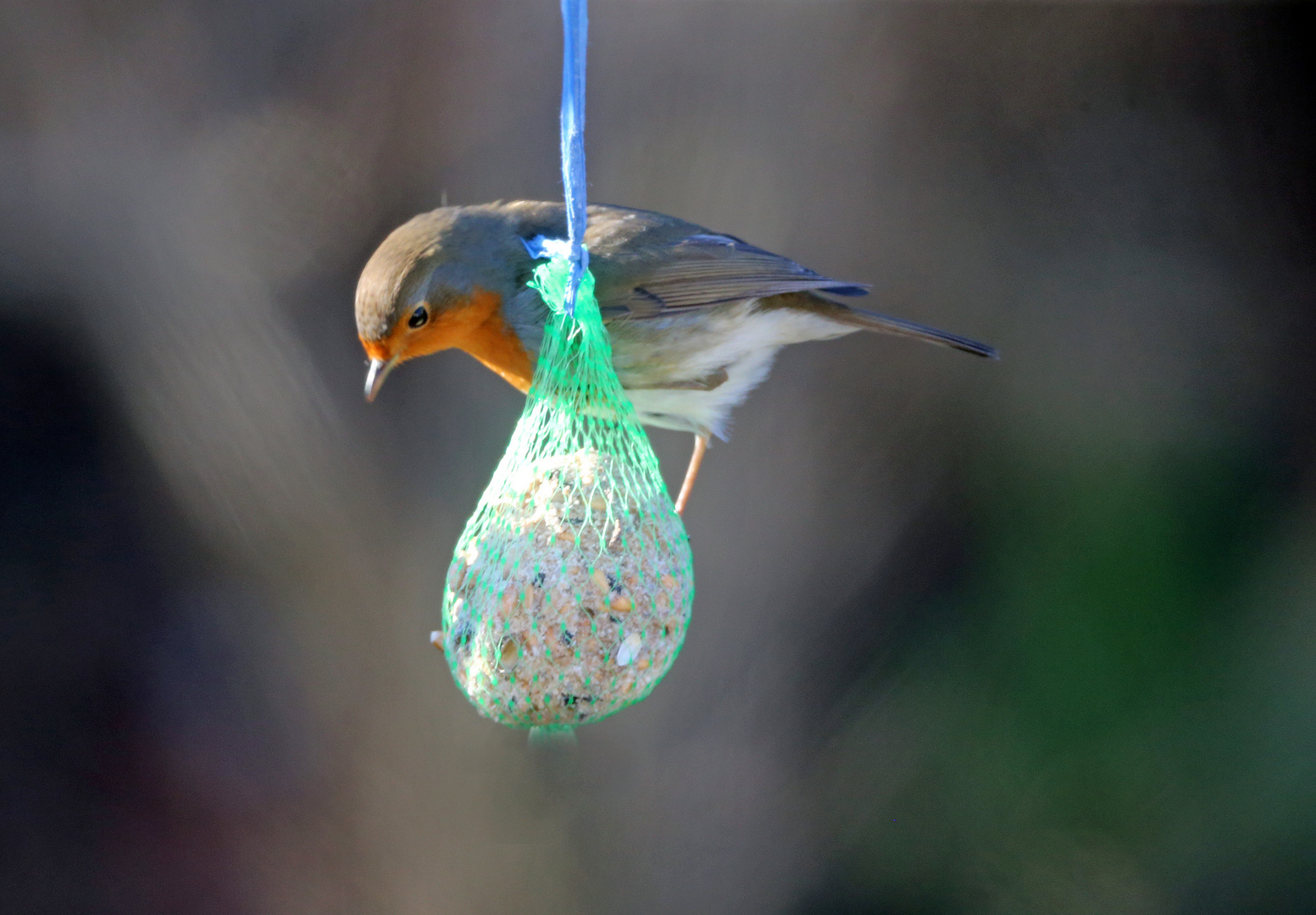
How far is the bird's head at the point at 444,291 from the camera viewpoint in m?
2.21

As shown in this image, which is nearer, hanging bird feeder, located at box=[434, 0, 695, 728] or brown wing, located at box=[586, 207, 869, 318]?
hanging bird feeder, located at box=[434, 0, 695, 728]

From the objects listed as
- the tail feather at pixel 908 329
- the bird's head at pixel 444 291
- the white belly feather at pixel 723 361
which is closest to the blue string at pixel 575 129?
the bird's head at pixel 444 291

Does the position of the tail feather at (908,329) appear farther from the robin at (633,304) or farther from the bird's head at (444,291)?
the bird's head at (444,291)

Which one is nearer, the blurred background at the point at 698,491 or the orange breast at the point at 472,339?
the orange breast at the point at 472,339

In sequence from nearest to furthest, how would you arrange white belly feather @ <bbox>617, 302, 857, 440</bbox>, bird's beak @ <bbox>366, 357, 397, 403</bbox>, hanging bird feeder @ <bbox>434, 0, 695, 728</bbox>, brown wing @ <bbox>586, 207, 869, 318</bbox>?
hanging bird feeder @ <bbox>434, 0, 695, 728</bbox>
bird's beak @ <bbox>366, 357, 397, 403</bbox>
brown wing @ <bbox>586, 207, 869, 318</bbox>
white belly feather @ <bbox>617, 302, 857, 440</bbox>

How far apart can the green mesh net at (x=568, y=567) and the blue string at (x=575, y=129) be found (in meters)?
0.11

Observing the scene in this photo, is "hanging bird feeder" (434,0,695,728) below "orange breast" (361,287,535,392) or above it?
below

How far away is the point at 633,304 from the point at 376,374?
642 millimetres

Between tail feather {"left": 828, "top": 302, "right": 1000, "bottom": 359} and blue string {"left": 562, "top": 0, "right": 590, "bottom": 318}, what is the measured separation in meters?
1.06

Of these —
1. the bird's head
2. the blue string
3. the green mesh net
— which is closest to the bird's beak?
the bird's head

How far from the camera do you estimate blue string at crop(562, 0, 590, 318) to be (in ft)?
5.55

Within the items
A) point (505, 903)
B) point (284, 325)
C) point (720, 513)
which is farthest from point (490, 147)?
point (505, 903)

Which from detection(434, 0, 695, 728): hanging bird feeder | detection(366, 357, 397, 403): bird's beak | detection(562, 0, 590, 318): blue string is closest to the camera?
detection(562, 0, 590, 318): blue string

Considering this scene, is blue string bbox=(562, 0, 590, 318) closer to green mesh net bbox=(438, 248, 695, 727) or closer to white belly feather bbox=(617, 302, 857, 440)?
green mesh net bbox=(438, 248, 695, 727)
